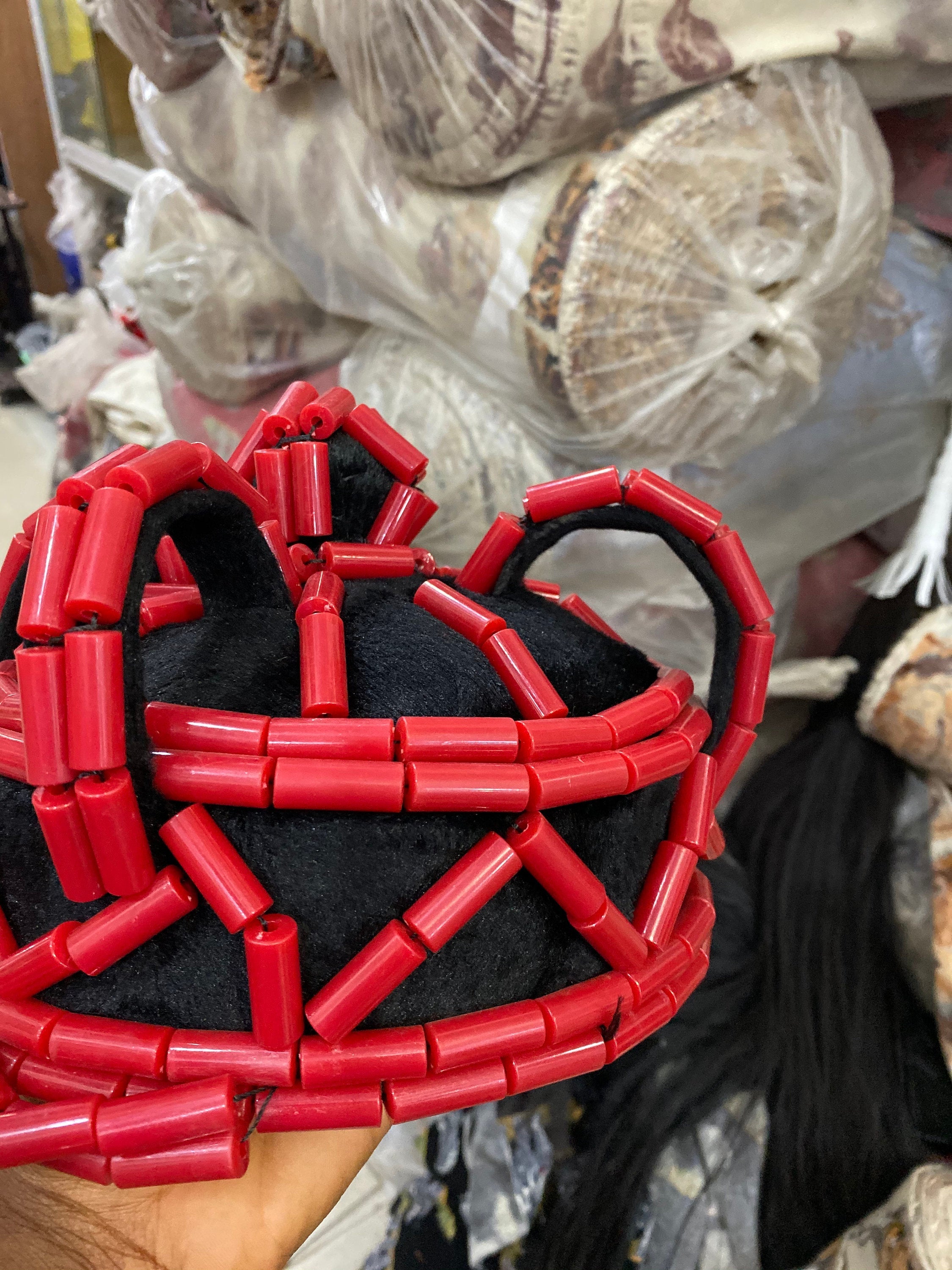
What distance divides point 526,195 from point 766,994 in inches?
21.8

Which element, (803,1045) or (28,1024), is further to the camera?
(803,1045)

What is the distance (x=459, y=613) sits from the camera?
11.7 inches

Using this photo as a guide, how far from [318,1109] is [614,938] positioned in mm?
102

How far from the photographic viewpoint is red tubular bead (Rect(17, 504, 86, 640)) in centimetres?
21

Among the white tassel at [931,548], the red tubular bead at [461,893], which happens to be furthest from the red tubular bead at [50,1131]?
the white tassel at [931,548]

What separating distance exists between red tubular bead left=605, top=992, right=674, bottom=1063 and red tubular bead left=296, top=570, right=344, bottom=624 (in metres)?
0.17

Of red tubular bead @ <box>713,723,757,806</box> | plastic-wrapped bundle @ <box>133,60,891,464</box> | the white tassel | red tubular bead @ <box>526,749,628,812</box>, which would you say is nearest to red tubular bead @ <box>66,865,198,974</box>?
red tubular bead @ <box>526,749,628,812</box>

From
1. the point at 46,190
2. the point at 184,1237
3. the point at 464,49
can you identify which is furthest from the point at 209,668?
the point at 46,190

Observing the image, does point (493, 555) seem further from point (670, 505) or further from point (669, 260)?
point (669, 260)

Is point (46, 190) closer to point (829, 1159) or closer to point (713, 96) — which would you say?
point (713, 96)

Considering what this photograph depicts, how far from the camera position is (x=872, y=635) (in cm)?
72

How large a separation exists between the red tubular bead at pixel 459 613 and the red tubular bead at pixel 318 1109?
0.46 feet

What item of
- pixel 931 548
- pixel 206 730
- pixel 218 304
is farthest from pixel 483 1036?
pixel 218 304

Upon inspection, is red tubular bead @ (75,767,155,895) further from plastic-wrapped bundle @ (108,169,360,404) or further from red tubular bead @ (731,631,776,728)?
plastic-wrapped bundle @ (108,169,360,404)
